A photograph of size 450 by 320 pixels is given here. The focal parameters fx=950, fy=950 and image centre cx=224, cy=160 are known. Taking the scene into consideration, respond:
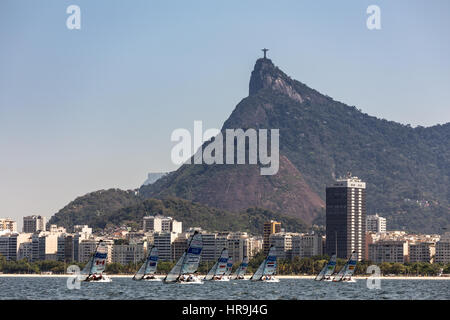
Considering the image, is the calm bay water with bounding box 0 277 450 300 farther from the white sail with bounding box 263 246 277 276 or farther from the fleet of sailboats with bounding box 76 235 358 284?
the white sail with bounding box 263 246 277 276

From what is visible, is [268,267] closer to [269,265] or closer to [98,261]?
[269,265]

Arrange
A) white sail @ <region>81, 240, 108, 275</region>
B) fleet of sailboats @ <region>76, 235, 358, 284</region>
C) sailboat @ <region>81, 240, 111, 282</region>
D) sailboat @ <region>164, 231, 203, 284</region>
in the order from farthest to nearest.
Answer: sailboat @ <region>81, 240, 111, 282</region> → white sail @ <region>81, 240, 108, 275</region> → fleet of sailboats @ <region>76, 235, 358, 284</region> → sailboat @ <region>164, 231, 203, 284</region>

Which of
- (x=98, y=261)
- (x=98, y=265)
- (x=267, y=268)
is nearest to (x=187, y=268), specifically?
(x=98, y=261)

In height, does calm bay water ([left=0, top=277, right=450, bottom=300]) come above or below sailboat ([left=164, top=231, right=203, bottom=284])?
below

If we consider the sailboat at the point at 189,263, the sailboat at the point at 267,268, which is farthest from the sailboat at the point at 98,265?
the sailboat at the point at 267,268

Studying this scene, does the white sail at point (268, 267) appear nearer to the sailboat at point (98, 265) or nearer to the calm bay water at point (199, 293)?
the calm bay water at point (199, 293)

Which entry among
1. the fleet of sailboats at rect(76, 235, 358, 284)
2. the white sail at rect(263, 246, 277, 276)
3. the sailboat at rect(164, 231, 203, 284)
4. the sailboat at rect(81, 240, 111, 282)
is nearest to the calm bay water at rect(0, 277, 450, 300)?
the sailboat at rect(164, 231, 203, 284)
